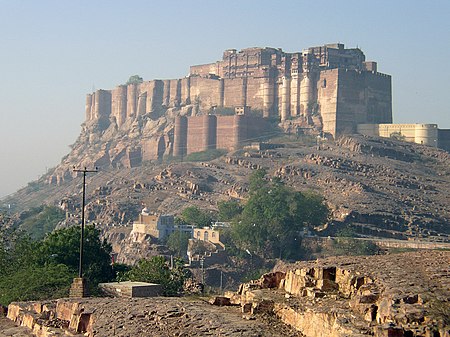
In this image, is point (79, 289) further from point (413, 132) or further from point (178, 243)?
point (413, 132)

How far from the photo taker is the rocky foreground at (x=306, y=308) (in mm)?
12055

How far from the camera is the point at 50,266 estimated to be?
27828 millimetres

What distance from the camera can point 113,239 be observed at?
63.9m

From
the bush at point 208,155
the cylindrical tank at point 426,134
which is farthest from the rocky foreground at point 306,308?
the bush at point 208,155

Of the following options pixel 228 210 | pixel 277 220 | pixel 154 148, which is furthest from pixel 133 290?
pixel 154 148

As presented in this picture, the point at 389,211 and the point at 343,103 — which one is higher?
the point at 343,103

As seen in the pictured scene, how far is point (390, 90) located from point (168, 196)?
22.5m

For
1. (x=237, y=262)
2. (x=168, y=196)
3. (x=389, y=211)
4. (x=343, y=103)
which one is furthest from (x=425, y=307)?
(x=343, y=103)

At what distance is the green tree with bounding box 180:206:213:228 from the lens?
6243 centimetres

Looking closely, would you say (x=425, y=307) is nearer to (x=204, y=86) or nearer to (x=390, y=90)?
(x=390, y=90)

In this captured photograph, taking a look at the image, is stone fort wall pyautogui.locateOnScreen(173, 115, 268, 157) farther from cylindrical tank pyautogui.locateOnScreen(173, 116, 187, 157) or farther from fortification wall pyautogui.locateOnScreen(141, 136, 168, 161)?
Answer: fortification wall pyautogui.locateOnScreen(141, 136, 168, 161)

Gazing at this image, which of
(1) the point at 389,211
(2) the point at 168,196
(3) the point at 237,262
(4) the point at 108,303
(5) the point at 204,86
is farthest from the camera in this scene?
(5) the point at 204,86

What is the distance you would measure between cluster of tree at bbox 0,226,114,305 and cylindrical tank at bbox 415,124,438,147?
47.5m

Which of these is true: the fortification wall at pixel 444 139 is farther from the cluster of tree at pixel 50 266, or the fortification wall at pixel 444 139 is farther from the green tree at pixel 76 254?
the green tree at pixel 76 254
